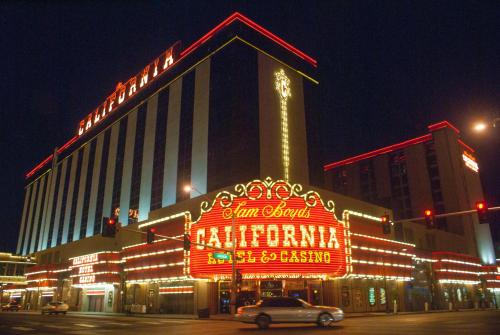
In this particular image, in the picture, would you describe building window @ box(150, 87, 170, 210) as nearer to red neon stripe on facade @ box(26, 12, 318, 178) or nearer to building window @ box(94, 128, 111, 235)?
red neon stripe on facade @ box(26, 12, 318, 178)

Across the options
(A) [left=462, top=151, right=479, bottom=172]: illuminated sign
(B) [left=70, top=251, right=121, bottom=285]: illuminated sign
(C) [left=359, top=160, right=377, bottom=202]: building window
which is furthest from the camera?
(C) [left=359, top=160, right=377, bottom=202]: building window

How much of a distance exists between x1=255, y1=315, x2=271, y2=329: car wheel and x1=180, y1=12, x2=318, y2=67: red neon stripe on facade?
47572 mm

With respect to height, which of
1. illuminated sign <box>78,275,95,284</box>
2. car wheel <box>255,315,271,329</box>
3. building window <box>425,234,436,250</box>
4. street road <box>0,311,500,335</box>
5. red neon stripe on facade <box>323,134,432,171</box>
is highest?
red neon stripe on facade <box>323,134,432,171</box>

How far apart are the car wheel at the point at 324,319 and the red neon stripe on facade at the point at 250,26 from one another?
4796 centimetres

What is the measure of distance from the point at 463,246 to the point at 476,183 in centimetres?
2219

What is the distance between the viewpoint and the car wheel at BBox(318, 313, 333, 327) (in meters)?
23.1

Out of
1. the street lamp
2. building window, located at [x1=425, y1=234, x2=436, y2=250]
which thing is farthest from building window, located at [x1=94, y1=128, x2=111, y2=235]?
the street lamp

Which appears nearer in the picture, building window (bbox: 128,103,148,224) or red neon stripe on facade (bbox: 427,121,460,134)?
building window (bbox: 128,103,148,224)

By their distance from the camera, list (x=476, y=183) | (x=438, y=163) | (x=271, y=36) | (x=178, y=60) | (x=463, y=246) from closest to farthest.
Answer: (x=271, y=36) < (x=178, y=60) < (x=463, y=246) < (x=438, y=163) < (x=476, y=183)

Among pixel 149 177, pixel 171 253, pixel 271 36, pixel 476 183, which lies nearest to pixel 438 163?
pixel 476 183

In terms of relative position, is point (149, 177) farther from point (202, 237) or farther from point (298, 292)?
point (298, 292)

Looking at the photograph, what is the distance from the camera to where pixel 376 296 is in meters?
45.9

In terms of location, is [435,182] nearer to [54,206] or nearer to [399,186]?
[399,186]

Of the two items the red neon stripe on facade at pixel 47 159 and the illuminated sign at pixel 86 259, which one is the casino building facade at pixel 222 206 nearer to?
the illuminated sign at pixel 86 259
